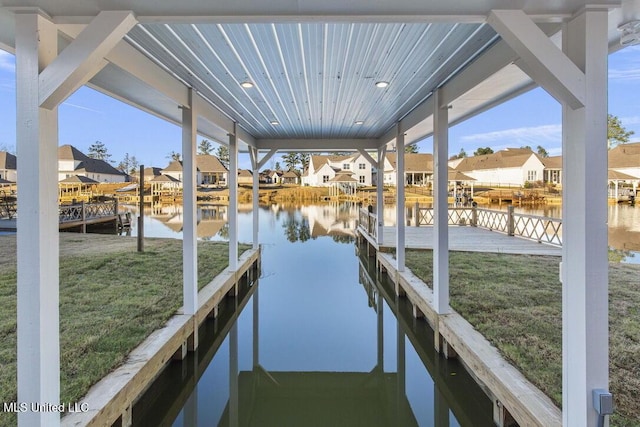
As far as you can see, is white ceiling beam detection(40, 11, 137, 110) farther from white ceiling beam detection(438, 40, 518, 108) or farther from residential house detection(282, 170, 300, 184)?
residential house detection(282, 170, 300, 184)

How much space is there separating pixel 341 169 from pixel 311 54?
37696 mm

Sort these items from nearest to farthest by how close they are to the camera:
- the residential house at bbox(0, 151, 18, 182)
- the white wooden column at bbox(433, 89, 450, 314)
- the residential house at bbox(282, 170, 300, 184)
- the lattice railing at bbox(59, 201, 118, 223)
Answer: the white wooden column at bbox(433, 89, 450, 314), the lattice railing at bbox(59, 201, 118, 223), the residential house at bbox(0, 151, 18, 182), the residential house at bbox(282, 170, 300, 184)

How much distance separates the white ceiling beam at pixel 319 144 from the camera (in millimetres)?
8844

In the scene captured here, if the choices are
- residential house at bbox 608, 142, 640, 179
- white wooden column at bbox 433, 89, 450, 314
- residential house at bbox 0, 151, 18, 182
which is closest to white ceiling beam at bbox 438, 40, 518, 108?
white wooden column at bbox 433, 89, 450, 314

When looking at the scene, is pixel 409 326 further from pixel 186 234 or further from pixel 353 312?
pixel 186 234

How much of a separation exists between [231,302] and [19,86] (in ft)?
16.2

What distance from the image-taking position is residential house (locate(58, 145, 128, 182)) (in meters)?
32.0

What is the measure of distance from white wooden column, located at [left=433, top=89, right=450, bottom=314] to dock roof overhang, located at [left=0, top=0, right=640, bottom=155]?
25 centimetres

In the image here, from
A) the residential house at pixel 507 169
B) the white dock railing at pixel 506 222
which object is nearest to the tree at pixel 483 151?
the residential house at pixel 507 169

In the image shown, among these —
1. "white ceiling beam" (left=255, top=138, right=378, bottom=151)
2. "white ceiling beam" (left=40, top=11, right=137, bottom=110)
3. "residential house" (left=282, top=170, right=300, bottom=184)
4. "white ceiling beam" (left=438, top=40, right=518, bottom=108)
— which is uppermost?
"residential house" (left=282, top=170, right=300, bottom=184)

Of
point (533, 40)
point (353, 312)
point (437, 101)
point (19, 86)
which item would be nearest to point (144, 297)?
point (353, 312)

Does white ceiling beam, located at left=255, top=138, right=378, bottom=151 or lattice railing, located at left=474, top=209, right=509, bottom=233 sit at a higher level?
white ceiling beam, located at left=255, top=138, right=378, bottom=151

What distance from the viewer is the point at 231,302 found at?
632 cm

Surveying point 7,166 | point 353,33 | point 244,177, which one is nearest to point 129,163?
point 244,177
